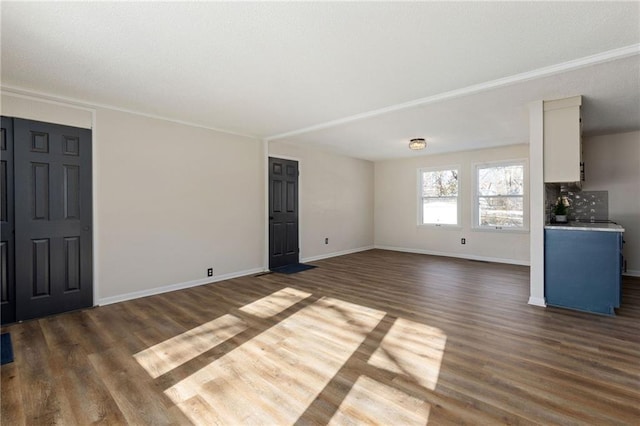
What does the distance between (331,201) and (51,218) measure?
16.4ft

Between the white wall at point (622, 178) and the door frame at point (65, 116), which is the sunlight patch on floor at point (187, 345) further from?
the white wall at point (622, 178)

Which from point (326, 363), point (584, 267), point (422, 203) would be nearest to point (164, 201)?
point (326, 363)

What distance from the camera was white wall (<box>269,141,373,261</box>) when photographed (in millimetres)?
6504

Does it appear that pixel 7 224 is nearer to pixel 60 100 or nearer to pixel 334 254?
pixel 60 100

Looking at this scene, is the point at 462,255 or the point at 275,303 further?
the point at 462,255

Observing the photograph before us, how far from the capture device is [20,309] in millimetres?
3266

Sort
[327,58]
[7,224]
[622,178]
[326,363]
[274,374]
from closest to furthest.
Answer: [274,374] → [326,363] → [327,58] → [7,224] → [622,178]

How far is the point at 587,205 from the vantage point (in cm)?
551

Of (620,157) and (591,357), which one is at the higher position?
(620,157)

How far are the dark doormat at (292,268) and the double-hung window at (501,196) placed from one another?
3.88m

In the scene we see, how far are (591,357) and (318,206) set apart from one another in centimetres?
510

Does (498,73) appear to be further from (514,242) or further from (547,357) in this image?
(514,242)

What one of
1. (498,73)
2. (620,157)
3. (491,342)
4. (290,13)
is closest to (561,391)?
(491,342)

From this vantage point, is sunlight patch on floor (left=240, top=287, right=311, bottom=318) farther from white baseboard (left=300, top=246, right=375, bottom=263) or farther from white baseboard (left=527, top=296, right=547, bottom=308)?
white baseboard (left=527, top=296, right=547, bottom=308)
